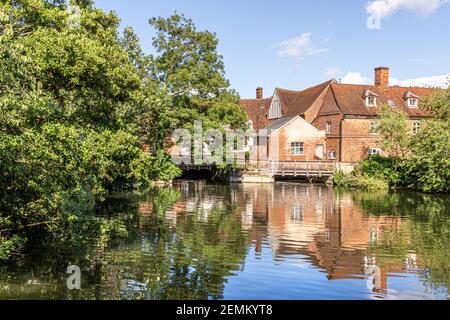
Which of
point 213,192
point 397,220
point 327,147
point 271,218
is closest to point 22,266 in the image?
point 271,218

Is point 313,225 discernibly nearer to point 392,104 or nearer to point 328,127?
point 328,127

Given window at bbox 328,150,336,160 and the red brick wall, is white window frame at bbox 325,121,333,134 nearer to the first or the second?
the red brick wall

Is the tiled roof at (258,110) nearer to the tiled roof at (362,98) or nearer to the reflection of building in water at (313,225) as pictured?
the tiled roof at (362,98)

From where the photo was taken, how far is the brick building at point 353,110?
53406 mm

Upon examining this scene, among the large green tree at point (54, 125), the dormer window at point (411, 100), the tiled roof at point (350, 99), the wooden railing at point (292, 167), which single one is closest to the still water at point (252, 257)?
the large green tree at point (54, 125)

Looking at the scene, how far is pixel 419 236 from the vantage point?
800 inches

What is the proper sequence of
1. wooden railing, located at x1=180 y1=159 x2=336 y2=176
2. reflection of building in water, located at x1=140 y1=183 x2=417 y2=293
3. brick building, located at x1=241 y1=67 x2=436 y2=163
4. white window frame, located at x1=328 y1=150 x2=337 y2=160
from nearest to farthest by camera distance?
reflection of building in water, located at x1=140 y1=183 x2=417 y2=293, wooden railing, located at x1=180 y1=159 x2=336 y2=176, brick building, located at x1=241 y1=67 x2=436 y2=163, white window frame, located at x1=328 y1=150 x2=337 y2=160

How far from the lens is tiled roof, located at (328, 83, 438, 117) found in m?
54.0

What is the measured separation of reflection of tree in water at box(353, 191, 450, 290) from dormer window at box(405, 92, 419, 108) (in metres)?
22.9

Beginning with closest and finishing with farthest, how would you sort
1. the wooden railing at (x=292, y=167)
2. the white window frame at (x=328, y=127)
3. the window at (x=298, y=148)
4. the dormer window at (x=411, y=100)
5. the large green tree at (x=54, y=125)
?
the large green tree at (x=54, y=125)
the wooden railing at (x=292, y=167)
the white window frame at (x=328, y=127)
the window at (x=298, y=148)
the dormer window at (x=411, y=100)

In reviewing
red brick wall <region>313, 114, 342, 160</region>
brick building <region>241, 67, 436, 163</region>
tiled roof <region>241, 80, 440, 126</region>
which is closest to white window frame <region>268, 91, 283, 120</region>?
tiled roof <region>241, 80, 440, 126</region>

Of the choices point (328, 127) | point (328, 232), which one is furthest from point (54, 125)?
point (328, 127)

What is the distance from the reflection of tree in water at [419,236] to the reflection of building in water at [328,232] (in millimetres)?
411
